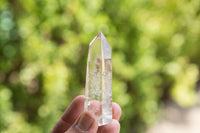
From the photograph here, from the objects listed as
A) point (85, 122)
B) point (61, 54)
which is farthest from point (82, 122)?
point (61, 54)

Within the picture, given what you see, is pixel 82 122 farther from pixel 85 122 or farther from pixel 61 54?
pixel 61 54

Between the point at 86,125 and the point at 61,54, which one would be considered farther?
the point at 61,54

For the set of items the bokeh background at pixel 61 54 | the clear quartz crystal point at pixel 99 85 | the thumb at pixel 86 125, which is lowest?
the thumb at pixel 86 125

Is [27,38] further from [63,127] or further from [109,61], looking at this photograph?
[109,61]

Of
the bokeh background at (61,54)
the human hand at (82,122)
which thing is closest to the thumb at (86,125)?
the human hand at (82,122)

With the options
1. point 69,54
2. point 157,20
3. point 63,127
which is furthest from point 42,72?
point 157,20

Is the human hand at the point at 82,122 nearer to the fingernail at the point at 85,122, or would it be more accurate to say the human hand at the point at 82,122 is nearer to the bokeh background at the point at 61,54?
the fingernail at the point at 85,122

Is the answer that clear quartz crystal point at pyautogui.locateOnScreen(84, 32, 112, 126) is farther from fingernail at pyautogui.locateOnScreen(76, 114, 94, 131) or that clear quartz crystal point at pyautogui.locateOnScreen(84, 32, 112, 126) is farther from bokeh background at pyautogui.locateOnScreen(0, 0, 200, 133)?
bokeh background at pyautogui.locateOnScreen(0, 0, 200, 133)
